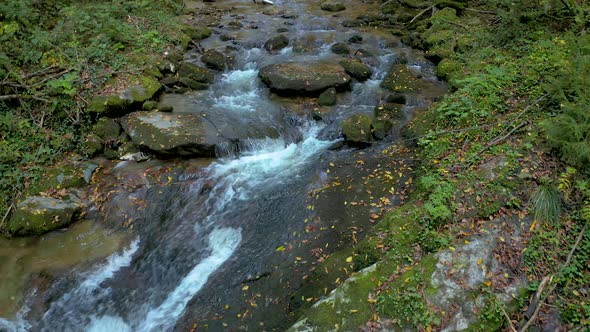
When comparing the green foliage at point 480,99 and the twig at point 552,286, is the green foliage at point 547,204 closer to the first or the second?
the twig at point 552,286

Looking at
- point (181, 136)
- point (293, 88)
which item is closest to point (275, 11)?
point (293, 88)

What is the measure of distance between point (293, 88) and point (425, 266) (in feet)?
24.3

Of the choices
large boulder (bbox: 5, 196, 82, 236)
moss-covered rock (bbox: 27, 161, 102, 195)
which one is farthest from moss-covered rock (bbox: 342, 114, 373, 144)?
large boulder (bbox: 5, 196, 82, 236)

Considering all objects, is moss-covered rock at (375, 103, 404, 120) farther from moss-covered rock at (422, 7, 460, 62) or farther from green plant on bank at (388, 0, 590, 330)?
moss-covered rock at (422, 7, 460, 62)

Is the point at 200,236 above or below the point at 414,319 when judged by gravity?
below

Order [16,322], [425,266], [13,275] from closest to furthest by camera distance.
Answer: [425,266]
[16,322]
[13,275]

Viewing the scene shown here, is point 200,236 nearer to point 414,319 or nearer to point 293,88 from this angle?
point 414,319

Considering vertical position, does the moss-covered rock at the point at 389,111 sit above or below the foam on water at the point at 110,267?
above

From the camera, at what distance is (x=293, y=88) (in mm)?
11320

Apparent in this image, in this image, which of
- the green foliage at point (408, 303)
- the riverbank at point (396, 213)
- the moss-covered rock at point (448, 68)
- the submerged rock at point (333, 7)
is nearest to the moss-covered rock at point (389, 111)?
the riverbank at point (396, 213)

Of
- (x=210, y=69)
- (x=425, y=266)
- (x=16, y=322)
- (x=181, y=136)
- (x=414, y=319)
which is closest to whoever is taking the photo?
(x=414, y=319)

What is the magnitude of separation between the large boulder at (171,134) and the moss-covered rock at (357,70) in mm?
5190

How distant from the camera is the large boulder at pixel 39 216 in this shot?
744 cm

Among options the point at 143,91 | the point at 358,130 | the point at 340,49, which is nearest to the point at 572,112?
the point at 358,130
